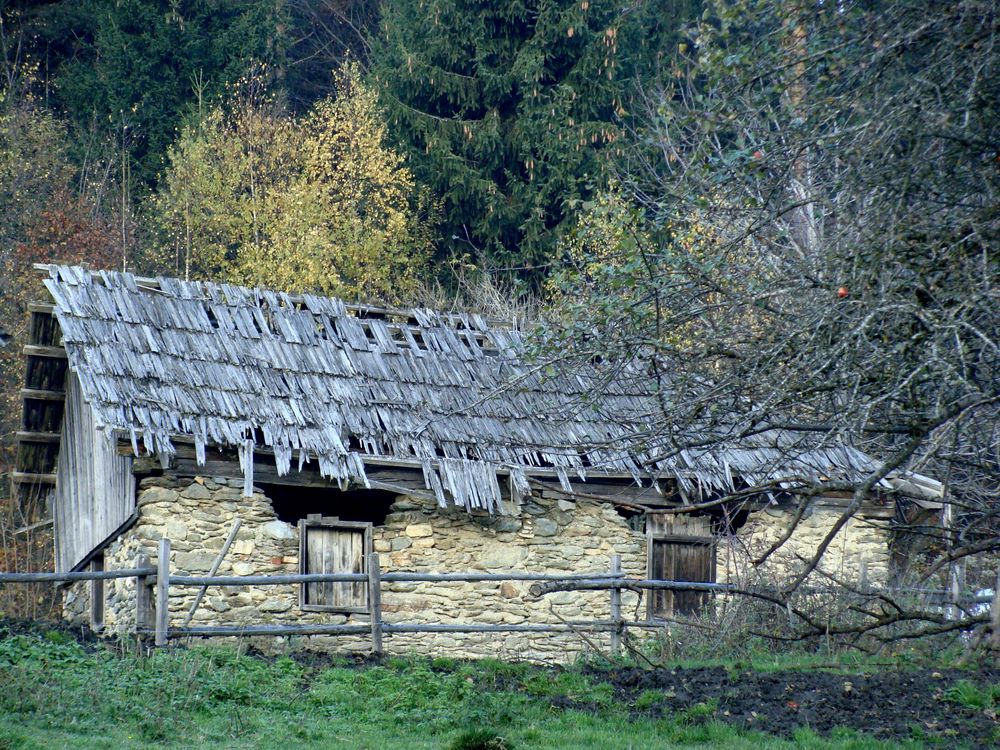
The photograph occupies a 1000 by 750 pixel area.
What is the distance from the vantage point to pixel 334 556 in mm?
13102

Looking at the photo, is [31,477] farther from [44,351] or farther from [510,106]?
[510,106]

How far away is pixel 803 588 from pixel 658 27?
60.7 feet

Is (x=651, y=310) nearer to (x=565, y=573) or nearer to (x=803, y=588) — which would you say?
(x=803, y=588)

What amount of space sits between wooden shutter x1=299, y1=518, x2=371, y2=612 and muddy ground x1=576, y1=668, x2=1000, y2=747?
4087 millimetres

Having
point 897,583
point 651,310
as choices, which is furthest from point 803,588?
point 651,310

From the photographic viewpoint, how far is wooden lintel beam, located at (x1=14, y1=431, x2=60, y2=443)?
15320 millimetres

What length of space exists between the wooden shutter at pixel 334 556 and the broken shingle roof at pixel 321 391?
38.2 inches

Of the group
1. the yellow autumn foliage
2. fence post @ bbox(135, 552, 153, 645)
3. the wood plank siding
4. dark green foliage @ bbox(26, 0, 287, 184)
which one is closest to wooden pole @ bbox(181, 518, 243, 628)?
fence post @ bbox(135, 552, 153, 645)

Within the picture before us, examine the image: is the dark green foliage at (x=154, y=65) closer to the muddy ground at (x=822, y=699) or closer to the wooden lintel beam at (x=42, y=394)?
the wooden lintel beam at (x=42, y=394)

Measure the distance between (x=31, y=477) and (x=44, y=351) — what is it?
3.32m

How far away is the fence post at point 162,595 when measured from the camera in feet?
34.2

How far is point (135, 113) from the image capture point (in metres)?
27.1

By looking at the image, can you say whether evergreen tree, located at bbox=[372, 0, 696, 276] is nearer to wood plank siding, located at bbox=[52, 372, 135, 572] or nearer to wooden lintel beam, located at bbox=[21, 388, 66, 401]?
wood plank siding, located at bbox=[52, 372, 135, 572]

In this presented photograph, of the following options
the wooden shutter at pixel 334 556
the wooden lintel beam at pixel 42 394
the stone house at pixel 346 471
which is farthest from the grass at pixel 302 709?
the wooden lintel beam at pixel 42 394
